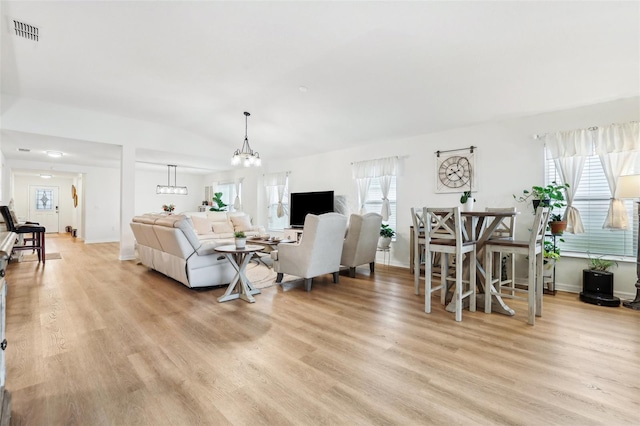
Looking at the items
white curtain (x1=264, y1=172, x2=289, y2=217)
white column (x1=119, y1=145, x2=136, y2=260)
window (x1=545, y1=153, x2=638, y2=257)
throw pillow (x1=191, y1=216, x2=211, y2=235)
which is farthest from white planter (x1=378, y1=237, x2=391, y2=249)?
white column (x1=119, y1=145, x2=136, y2=260)

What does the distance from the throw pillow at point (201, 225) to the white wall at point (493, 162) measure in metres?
3.03

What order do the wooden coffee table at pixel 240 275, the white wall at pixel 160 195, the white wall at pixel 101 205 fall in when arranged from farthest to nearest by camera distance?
the white wall at pixel 160 195 < the white wall at pixel 101 205 < the wooden coffee table at pixel 240 275

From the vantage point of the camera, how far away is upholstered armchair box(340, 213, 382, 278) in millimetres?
4582

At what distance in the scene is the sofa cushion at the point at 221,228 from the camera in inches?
272

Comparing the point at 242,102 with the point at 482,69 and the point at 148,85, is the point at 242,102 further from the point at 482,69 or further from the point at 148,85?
the point at 482,69

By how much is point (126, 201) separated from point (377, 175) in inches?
205

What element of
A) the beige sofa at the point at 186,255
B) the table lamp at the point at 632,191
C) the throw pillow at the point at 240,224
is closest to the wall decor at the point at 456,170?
the table lamp at the point at 632,191

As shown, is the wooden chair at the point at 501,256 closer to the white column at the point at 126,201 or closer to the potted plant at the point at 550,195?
the potted plant at the point at 550,195

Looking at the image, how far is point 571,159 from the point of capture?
3887mm

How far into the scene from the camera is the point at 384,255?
19.3ft

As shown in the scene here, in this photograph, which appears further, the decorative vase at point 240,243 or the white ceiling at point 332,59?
the decorative vase at point 240,243

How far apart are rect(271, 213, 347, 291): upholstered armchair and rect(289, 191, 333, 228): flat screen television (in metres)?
2.51

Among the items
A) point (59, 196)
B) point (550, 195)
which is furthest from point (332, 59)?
point (59, 196)

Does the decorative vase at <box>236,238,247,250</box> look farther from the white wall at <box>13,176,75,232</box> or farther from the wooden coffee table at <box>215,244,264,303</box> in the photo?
the white wall at <box>13,176,75,232</box>
